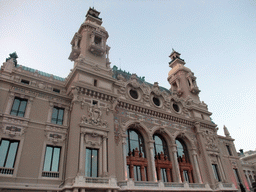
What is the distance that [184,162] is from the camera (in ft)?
104

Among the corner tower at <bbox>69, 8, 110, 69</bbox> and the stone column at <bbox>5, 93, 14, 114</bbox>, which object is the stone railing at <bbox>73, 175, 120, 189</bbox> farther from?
the corner tower at <bbox>69, 8, 110, 69</bbox>

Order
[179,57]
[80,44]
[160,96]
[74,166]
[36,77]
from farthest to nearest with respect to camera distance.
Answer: [179,57]
[160,96]
[80,44]
[36,77]
[74,166]

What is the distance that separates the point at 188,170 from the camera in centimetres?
3142

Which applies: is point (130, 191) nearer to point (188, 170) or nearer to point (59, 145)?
point (59, 145)

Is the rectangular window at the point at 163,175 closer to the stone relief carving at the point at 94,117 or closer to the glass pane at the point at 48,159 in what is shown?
the stone relief carving at the point at 94,117

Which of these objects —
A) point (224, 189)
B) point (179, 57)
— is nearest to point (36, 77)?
point (224, 189)

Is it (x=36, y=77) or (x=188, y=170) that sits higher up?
(x=36, y=77)

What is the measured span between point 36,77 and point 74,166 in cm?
1260

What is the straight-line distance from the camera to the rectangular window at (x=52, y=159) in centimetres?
2121

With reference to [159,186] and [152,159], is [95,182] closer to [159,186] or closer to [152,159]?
[159,186]

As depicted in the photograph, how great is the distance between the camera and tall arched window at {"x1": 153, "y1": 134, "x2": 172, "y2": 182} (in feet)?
93.7

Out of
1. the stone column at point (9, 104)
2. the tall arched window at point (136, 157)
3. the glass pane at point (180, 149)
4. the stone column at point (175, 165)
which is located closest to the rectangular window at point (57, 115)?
the stone column at point (9, 104)

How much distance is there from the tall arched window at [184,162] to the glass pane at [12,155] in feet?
73.1

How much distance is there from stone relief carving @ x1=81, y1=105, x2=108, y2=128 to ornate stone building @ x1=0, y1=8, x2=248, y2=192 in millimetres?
122
